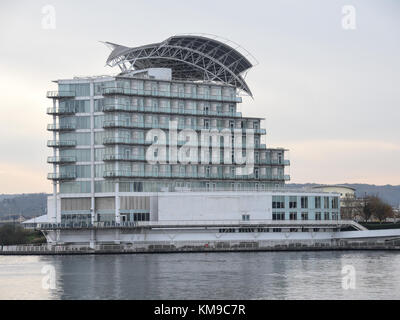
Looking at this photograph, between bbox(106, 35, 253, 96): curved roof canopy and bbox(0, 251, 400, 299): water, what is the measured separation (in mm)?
40151

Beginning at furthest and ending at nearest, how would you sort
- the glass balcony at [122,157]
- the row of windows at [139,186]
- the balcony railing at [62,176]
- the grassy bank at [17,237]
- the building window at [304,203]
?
the grassy bank at [17,237], the building window at [304,203], the balcony railing at [62,176], the row of windows at [139,186], the glass balcony at [122,157]

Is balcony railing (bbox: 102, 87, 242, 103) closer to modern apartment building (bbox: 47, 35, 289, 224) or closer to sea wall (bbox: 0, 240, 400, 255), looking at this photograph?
modern apartment building (bbox: 47, 35, 289, 224)

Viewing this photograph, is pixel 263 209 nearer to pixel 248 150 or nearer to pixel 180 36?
pixel 248 150

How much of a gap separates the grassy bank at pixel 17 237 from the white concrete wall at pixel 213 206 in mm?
36558

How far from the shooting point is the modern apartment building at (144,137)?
139125 mm

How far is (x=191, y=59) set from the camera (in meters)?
156

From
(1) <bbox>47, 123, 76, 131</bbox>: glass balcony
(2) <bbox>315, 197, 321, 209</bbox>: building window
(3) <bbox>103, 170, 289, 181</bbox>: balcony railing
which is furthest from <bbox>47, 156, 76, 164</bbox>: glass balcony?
(2) <bbox>315, 197, 321, 209</bbox>: building window

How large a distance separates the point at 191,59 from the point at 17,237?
5178 cm

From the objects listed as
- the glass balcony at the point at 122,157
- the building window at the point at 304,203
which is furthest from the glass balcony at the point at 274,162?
the glass balcony at the point at 122,157

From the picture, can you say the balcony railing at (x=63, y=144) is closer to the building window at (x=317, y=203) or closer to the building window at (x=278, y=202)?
the building window at (x=278, y=202)

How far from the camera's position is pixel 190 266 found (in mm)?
105500

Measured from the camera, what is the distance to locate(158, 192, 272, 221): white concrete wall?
13750 centimetres
